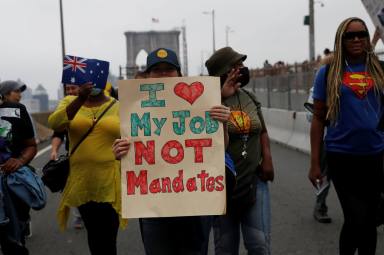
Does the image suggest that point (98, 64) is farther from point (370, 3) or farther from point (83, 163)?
point (370, 3)

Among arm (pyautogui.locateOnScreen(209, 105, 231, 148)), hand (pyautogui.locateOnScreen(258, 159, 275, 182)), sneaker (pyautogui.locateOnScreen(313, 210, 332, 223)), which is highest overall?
arm (pyautogui.locateOnScreen(209, 105, 231, 148))

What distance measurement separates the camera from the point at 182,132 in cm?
320

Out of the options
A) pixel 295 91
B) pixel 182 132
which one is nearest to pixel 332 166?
pixel 182 132

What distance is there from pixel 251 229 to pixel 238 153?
0.50 metres

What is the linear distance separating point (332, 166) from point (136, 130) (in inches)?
64.0

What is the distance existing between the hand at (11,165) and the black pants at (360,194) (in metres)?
2.31

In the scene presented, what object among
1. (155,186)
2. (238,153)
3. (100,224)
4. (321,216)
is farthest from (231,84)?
(321,216)

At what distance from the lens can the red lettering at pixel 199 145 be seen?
318 cm

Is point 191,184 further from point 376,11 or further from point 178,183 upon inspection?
point 376,11

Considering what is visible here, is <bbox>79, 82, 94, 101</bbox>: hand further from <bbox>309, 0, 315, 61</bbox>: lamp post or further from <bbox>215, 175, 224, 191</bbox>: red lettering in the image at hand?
<bbox>309, 0, 315, 61</bbox>: lamp post

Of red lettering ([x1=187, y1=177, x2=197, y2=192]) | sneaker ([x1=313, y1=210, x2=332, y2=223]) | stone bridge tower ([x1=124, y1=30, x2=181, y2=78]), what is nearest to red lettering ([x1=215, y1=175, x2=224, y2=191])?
red lettering ([x1=187, y1=177, x2=197, y2=192])

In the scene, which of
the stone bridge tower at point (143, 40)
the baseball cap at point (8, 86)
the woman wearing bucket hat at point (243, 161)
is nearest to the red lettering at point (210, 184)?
the woman wearing bucket hat at point (243, 161)

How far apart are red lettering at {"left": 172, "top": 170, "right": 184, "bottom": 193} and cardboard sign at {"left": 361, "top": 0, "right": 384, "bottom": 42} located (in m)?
1.84

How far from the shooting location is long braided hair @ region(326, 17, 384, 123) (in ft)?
13.1
